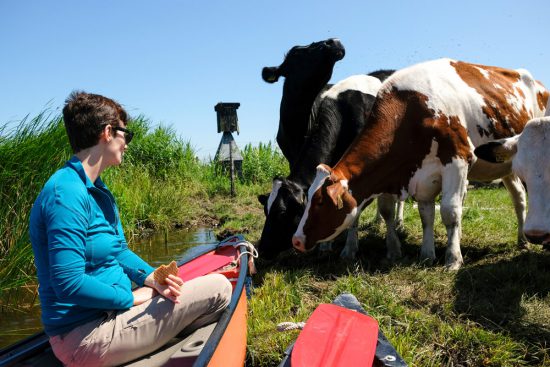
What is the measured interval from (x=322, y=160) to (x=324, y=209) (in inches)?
37.7

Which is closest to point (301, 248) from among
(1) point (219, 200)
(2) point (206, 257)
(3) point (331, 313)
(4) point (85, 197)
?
(2) point (206, 257)

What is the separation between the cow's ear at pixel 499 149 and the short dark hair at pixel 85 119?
3.20 metres

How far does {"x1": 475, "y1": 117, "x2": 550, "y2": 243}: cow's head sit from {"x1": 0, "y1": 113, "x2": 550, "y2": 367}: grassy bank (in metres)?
0.64

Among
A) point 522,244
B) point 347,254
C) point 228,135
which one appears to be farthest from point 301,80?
point 228,135

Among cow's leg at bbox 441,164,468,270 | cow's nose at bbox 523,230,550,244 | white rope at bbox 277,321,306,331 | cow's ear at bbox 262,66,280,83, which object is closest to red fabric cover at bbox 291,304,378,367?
white rope at bbox 277,321,306,331

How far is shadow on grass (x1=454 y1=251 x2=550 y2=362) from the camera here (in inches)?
134

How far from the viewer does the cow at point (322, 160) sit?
5.35 metres

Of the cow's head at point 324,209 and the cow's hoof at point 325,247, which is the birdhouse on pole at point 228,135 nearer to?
the cow's hoof at point 325,247

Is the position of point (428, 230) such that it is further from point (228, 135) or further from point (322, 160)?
point (228, 135)

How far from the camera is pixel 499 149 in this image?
167 inches

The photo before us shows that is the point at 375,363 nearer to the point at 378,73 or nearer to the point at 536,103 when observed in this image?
the point at 536,103

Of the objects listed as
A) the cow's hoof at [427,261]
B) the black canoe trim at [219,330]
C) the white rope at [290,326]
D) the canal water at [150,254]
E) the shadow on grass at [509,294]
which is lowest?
the canal water at [150,254]

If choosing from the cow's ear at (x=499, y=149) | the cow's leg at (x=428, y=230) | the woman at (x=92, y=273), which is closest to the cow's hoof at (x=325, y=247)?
the cow's leg at (x=428, y=230)

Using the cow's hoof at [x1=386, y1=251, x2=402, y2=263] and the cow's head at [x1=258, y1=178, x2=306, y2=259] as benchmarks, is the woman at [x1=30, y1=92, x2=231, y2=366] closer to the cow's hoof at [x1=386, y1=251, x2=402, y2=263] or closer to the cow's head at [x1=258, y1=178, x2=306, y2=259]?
the cow's head at [x1=258, y1=178, x2=306, y2=259]
